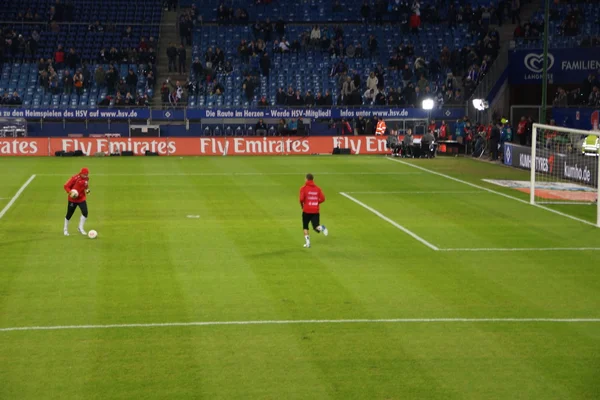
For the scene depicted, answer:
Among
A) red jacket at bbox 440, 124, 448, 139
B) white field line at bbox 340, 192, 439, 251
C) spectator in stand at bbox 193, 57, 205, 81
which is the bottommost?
white field line at bbox 340, 192, 439, 251

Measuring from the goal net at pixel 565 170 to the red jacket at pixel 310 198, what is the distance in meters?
10.9

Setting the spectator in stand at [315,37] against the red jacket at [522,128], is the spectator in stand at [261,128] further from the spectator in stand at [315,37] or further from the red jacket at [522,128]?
the red jacket at [522,128]

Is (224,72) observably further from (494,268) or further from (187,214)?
(494,268)

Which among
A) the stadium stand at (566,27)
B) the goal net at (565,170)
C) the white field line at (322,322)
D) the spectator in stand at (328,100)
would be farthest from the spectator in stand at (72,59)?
the white field line at (322,322)

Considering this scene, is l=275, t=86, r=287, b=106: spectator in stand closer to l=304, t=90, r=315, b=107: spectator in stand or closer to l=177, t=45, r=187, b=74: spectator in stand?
l=304, t=90, r=315, b=107: spectator in stand

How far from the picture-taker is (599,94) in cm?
4950

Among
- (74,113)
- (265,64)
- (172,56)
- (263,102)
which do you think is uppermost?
(172,56)

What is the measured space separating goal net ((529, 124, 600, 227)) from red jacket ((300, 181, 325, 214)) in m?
10.9

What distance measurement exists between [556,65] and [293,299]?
38.6m

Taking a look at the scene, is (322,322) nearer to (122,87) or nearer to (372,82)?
(372,82)

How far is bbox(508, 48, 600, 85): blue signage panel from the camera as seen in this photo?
52.1 meters

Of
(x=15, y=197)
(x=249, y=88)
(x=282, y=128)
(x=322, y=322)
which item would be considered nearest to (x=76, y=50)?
(x=249, y=88)

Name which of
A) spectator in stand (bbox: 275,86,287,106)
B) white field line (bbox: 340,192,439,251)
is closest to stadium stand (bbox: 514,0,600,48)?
spectator in stand (bbox: 275,86,287,106)

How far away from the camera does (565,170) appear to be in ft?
122
